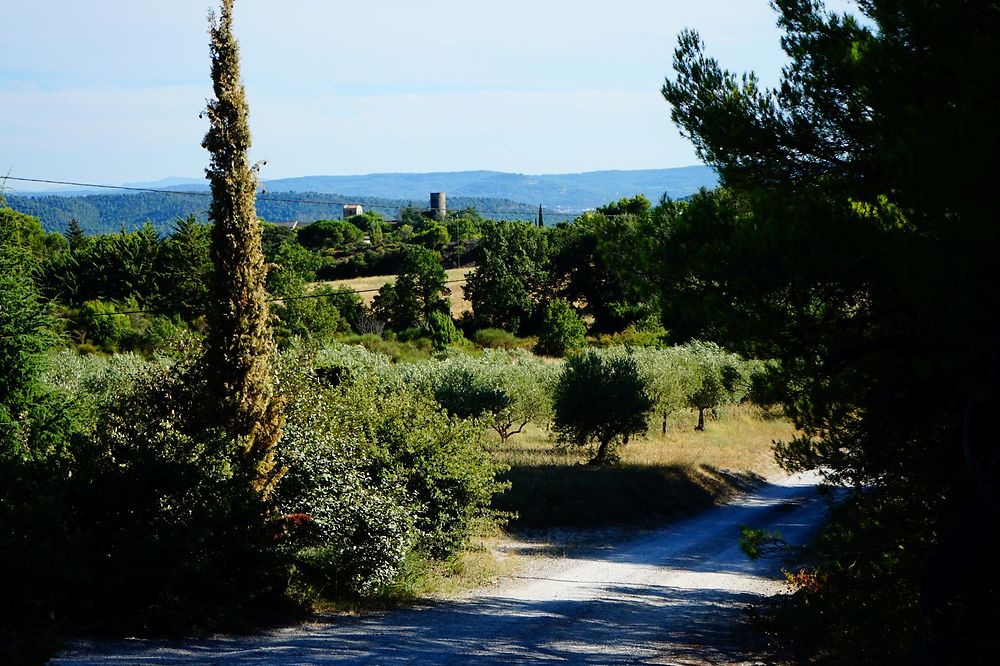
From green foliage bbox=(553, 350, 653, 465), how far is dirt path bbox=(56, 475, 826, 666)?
8.90m

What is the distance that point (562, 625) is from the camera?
13.0 m

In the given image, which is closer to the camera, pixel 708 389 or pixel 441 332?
pixel 708 389

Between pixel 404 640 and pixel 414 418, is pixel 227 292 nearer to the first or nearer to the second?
pixel 414 418

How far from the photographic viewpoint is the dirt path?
1049 cm

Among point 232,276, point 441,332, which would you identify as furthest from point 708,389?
point 232,276

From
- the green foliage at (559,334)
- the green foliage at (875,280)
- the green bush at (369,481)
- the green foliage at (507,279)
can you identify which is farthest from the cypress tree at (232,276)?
the green foliage at (507,279)

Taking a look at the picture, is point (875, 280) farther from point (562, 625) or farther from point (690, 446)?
point (690, 446)

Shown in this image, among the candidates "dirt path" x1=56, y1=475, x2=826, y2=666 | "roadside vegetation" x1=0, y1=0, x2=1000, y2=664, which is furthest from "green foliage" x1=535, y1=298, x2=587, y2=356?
"dirt path" x1=56, y1=475, x2=826, y2=666

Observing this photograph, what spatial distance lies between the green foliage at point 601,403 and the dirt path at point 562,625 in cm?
890

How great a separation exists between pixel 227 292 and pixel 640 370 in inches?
891

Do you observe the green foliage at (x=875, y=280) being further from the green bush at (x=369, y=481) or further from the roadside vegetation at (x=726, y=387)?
the green bush at (x=369, y=481)

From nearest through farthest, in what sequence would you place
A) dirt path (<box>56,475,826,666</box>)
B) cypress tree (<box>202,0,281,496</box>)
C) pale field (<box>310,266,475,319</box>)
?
1. dirt path (<box>56,475,826,666</box>)
2. cypress tree (<box>202,0,281,496</box>)
3. pale field (<box>310,266,475,319</box>)

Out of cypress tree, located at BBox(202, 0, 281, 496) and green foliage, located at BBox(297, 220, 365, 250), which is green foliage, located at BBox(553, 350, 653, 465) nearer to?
cypress tree, located at BBox(202, 0, 281, 496)

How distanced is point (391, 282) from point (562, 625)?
56881 mm
